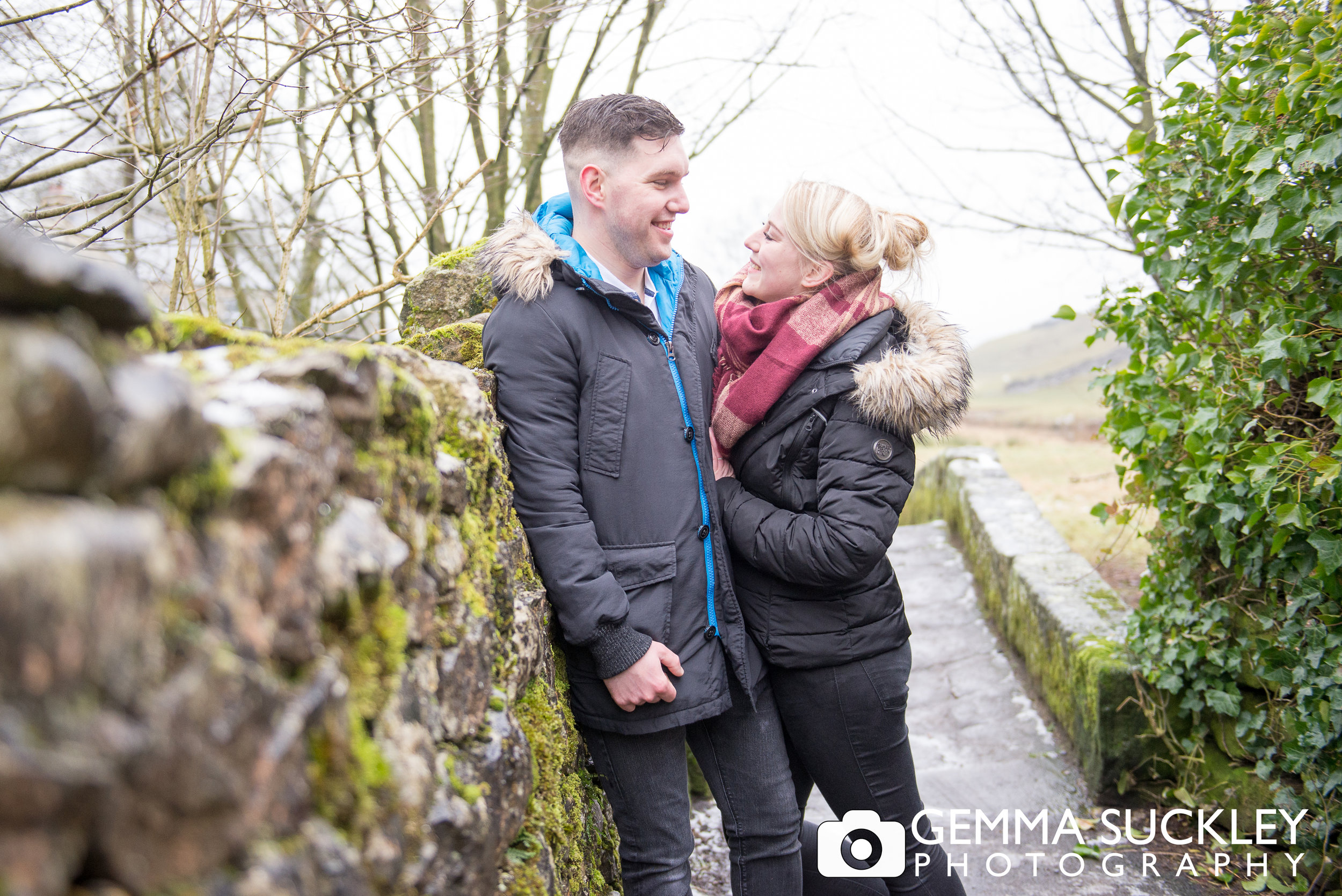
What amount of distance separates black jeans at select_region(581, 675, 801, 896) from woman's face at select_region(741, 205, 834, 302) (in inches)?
39.6

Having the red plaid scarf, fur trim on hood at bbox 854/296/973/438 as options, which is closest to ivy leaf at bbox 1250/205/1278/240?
fur trim on hood at bbox 854/296/973/438

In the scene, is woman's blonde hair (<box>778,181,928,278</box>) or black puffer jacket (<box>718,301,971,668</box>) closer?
black puffer jacket (<box>718,301,971,668</box>)

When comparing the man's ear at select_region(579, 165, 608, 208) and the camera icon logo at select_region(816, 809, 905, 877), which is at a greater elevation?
the man's ear at select_region(579, 165, 608, 208)

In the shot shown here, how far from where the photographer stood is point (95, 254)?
3357 millimetres

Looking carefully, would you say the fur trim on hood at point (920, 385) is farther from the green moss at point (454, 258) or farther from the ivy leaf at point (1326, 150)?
the green moss at point (454, 258)

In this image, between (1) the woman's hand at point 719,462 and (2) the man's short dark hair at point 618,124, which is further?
(1) the woman's hand at point 719,462

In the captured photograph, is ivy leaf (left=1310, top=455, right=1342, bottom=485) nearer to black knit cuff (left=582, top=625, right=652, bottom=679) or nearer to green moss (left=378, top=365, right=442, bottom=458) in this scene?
black knit cuff (left=582, top=625, right=652, bottom=679)

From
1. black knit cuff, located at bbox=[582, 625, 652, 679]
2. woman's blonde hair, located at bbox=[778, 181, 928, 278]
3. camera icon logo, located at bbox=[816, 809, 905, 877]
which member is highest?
woman's blonde hair, located at bbox=[778, 181, 928, 278]

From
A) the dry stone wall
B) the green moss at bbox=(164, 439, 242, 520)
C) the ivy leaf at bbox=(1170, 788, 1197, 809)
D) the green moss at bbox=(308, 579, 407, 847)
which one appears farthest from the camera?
the ivy leaf at bbox=(1170, 788, 1197, 809)

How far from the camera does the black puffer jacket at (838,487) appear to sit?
2.15 meters

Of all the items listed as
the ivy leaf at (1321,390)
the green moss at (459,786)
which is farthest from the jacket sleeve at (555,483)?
the ivy leaf at (1321,390)

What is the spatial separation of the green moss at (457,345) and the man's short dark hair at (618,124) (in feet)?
1.73

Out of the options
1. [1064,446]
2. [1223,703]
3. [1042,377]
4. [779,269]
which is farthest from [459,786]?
[1042,377]

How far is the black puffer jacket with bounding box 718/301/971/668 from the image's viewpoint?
215cm
